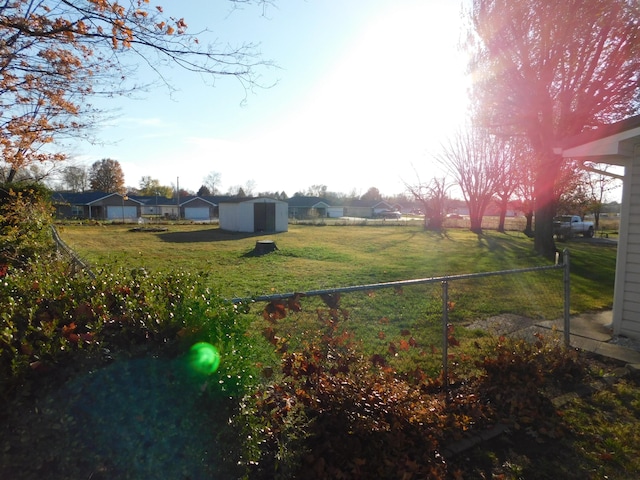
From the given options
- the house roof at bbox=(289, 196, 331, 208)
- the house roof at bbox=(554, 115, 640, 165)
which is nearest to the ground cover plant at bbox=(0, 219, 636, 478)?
the house roof at bbox=(554, 115, 640, 165)

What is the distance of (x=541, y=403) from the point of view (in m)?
3.46

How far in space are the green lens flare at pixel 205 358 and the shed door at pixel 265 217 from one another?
26.3 metres

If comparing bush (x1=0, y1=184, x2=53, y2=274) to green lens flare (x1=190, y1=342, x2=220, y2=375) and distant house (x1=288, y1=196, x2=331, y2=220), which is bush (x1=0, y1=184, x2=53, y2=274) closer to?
green lens flare (x1=190, y1=342, x2=220, y2=375)

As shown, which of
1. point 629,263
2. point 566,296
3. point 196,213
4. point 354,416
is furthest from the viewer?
point 196,213

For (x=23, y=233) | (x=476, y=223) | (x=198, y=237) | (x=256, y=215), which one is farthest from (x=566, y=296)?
(x=476, y=223)

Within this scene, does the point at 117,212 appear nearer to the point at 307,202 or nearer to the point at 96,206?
the point at 96,206

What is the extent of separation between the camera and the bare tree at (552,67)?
1168cm

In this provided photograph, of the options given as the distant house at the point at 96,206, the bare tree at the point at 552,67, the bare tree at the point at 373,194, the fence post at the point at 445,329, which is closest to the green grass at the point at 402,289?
the fence post at the point at 445,329

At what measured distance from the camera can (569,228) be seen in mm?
26406

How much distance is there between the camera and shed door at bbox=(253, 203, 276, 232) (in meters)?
27.9

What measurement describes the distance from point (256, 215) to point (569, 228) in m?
22.4

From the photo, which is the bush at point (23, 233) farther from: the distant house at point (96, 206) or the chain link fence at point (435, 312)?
the distant house at point (96, 206)

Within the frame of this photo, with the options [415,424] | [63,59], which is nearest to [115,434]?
[415,424]

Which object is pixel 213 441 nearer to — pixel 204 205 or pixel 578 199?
pixel 578 199
